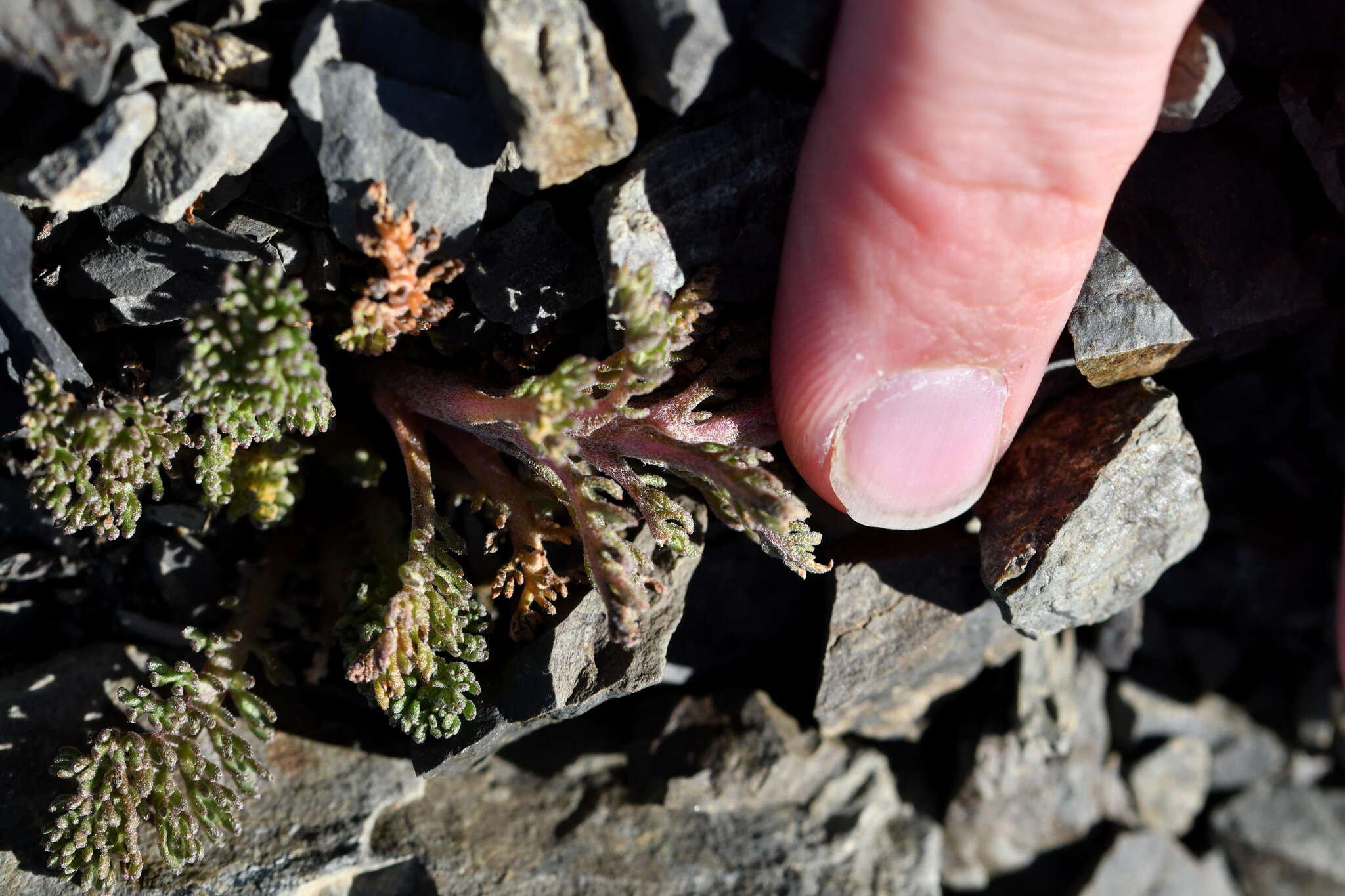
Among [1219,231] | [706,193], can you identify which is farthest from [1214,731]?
[706,193]

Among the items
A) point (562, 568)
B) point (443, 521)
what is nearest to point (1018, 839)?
point (562, 568)

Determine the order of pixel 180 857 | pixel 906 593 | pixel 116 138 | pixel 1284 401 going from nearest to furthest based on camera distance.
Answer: pixel 116 138, pixel 180 857, pixel 906 593, pixel 1284 401

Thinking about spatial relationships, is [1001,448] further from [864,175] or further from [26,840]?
[26,840]

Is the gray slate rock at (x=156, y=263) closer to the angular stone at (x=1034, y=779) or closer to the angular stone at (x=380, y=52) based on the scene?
the angular stone at (x=380, y=52)

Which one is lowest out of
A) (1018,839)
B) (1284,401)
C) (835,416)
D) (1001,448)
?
(1018,839)

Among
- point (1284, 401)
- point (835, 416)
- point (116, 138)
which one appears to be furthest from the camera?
point (1284, 401)

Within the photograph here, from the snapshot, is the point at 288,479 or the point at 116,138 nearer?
the point at 116,138

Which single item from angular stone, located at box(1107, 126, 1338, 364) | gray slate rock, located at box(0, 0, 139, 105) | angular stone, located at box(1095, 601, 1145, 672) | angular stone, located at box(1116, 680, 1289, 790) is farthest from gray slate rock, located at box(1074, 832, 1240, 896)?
gray slate rock, located at box(0, 0, 139, 105)

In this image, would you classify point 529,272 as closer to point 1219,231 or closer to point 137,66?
point 137,66
